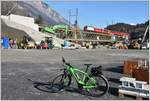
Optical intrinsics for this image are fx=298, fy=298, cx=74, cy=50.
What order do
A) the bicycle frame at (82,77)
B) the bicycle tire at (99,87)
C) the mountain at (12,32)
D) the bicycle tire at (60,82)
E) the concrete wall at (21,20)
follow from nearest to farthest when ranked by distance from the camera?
the bicycle tire at (99,87) → the bicycle frame at (82,77) → the bicycle tire at (60,82) → the mountain at (12,32) → the concrete wall at (21,20)

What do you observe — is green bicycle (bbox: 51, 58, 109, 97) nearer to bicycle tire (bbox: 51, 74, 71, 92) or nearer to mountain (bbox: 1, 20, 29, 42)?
bicycle tire (bbox: 51, 74, 71, 92)


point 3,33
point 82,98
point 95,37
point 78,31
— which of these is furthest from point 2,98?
point 95,37

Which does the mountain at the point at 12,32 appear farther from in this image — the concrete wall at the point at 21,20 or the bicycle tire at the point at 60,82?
the bicycle tire at the point at 60,82

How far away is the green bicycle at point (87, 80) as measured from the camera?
9.35 metres

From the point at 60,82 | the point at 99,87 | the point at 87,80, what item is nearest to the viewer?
the point at 99,87

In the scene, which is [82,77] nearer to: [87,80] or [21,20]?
[87,80]

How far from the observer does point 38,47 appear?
46.1m

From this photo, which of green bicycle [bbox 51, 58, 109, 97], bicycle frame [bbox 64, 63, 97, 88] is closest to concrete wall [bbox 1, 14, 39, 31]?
green bicycle [bbox 51, 58, 109, 97]

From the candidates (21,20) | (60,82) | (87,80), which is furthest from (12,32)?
(87,80)

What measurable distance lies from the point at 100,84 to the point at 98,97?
1.36 feet

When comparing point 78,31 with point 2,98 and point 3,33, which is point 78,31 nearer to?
point 3,33

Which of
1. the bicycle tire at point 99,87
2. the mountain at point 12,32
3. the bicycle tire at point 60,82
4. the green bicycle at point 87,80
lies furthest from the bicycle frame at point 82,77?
the mountain at point 12,32

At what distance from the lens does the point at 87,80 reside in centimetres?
959

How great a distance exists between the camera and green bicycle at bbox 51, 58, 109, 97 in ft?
30.7
